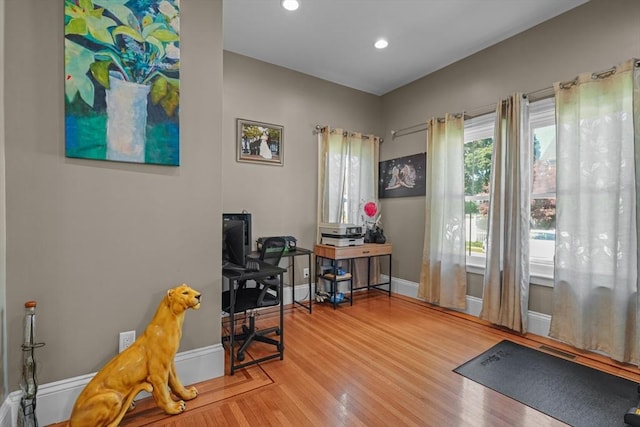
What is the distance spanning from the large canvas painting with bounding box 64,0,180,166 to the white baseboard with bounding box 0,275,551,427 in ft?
4.08

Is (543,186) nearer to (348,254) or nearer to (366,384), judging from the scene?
(348,254)

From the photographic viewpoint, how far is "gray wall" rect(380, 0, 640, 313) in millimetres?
2342

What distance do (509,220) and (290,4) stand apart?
2.79m

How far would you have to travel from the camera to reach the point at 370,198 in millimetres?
4258

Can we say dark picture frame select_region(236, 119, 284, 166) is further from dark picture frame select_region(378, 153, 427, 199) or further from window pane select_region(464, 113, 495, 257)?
window pane select_region(464, 113, 495, 257)

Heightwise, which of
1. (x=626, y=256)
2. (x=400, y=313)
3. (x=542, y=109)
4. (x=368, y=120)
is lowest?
(x=400, y=313)

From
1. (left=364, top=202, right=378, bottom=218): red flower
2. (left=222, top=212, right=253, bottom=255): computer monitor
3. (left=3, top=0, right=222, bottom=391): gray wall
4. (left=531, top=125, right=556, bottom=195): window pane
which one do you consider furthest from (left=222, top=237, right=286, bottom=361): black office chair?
(left=531, top=125, right=556, bottom=195): window pane

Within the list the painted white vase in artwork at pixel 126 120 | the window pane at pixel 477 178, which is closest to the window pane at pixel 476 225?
the window pane at pixel 477 178

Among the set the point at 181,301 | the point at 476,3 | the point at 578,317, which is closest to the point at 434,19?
the point at 476,3

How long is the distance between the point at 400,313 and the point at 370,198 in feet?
5.40

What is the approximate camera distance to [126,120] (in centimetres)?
171

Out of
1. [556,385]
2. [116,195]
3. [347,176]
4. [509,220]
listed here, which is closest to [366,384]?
[556,385]

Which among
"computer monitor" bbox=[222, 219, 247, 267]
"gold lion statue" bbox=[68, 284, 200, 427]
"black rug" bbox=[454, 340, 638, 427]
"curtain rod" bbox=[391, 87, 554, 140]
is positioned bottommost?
"black rug" bbox=[454, 340, 638, 427]

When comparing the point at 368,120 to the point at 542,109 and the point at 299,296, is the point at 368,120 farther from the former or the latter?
the point at 299,296
